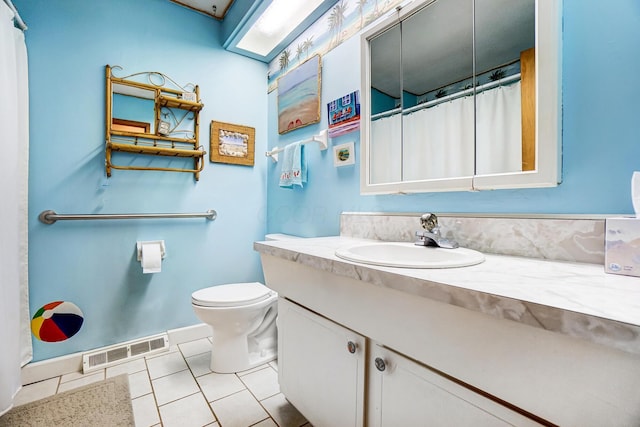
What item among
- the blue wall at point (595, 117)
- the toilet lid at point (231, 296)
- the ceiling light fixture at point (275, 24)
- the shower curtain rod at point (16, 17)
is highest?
the ceiling light fixture at point (275, 24)

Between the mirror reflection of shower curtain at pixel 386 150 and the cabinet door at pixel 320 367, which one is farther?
the mirror reflection of shower curtain at pixel 386 150

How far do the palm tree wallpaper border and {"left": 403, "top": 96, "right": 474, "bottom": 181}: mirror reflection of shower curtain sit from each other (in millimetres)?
572

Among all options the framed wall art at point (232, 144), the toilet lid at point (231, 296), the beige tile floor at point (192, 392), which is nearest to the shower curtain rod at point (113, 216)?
the framed wall art at point (232, 144)

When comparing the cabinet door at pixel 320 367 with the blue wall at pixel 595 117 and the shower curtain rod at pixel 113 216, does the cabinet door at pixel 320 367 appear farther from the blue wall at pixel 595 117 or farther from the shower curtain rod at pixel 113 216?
the shower curtain rod at pixel 113 216

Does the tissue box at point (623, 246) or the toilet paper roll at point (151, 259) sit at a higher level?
the tissue box at point (623, 246)

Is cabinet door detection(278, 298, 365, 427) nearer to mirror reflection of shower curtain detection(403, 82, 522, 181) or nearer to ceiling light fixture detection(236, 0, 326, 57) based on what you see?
mirror reflection of shower curtain detection(403, 82, 522, 181)

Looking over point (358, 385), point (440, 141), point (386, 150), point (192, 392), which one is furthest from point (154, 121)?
point (358, 385)

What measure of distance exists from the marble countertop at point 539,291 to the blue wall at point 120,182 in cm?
153

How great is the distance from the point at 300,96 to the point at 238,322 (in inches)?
57.9

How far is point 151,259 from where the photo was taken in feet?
5.75

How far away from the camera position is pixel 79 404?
4.42 ft

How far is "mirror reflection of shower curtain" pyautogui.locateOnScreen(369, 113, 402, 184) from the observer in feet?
4.33

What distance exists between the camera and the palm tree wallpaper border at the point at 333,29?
Answer: 1.44m

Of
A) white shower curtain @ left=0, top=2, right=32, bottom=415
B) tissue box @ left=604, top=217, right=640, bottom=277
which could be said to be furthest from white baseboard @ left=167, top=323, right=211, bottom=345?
tissue box @ left=604, top=217, right=640, bottom=277
